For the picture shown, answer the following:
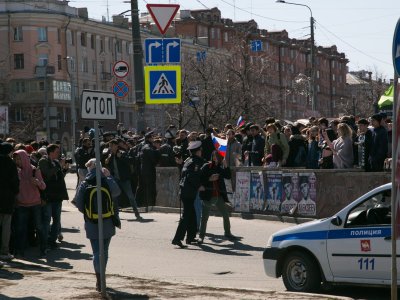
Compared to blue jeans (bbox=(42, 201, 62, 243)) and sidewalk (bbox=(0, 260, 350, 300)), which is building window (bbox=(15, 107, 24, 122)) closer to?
blue jeans (bbox=(42, 201, 62, 243))

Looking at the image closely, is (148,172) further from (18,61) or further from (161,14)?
(18,61)

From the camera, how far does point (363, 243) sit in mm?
11812

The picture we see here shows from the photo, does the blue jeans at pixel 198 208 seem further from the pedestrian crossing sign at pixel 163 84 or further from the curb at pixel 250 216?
the pedestrian crossing sign at pixel 163 84

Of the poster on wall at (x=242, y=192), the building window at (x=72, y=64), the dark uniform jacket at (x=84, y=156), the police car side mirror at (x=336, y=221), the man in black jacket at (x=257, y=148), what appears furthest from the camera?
the building window at (x=72, y=64)

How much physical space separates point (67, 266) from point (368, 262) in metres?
5.70

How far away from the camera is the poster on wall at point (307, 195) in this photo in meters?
20.8

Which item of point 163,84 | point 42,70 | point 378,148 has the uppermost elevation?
point 42,70

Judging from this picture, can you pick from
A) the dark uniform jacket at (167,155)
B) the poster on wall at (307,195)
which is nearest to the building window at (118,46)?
the dark uniform jacket at (167,155)

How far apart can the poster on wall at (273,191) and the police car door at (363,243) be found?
9.57 m

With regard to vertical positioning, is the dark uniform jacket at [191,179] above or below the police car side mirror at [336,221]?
above

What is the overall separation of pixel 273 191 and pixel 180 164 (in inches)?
85.8

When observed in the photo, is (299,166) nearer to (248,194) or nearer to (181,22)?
(248,194)

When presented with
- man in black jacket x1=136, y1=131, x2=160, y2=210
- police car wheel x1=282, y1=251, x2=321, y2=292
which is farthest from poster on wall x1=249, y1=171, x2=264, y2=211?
police car wheel x1=282, y1=251, x2=321, y2=292

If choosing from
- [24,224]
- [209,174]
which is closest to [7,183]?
[24,224]
